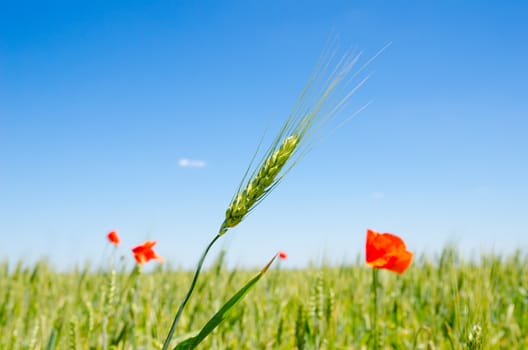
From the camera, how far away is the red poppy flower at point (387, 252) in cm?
159

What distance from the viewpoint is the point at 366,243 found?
1613 mm

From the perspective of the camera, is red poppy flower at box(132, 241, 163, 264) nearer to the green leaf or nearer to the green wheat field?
the green wheat field

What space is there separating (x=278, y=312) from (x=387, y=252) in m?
1.41

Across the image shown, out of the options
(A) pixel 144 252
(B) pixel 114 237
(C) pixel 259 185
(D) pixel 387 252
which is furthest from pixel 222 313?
(B) pixel 114 237

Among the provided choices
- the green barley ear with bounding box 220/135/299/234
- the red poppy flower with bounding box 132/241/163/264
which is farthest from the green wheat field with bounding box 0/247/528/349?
the green barley ear with bounding box 220/135/299/234

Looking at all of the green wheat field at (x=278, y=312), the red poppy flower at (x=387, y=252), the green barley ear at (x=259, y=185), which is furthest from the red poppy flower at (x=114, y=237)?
the green barley ear at (x=259, y=185)

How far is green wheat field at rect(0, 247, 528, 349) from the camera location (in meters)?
1.79

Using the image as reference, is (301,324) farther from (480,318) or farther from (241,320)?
(241,320)

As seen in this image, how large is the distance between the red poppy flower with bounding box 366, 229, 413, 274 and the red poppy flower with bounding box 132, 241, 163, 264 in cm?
101

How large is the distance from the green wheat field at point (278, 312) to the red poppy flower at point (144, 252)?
0.08 meters

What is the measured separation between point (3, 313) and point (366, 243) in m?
2.96

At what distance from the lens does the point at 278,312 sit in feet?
9.41

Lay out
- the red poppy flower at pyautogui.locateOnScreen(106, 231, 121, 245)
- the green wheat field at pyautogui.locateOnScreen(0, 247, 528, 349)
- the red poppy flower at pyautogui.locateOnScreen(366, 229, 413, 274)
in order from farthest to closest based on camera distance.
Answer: the red poppy flower at pyautogui.locateOnScreen(106, 231, 121, 245) < the green wheat field at pyautogui.locateOnScreen(0, 247, 528, 349) < the red poppy flower at pyautogui.locateOnScreen(366, 229, 413, 274)

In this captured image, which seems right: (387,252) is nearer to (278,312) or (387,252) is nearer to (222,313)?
(222,313)
